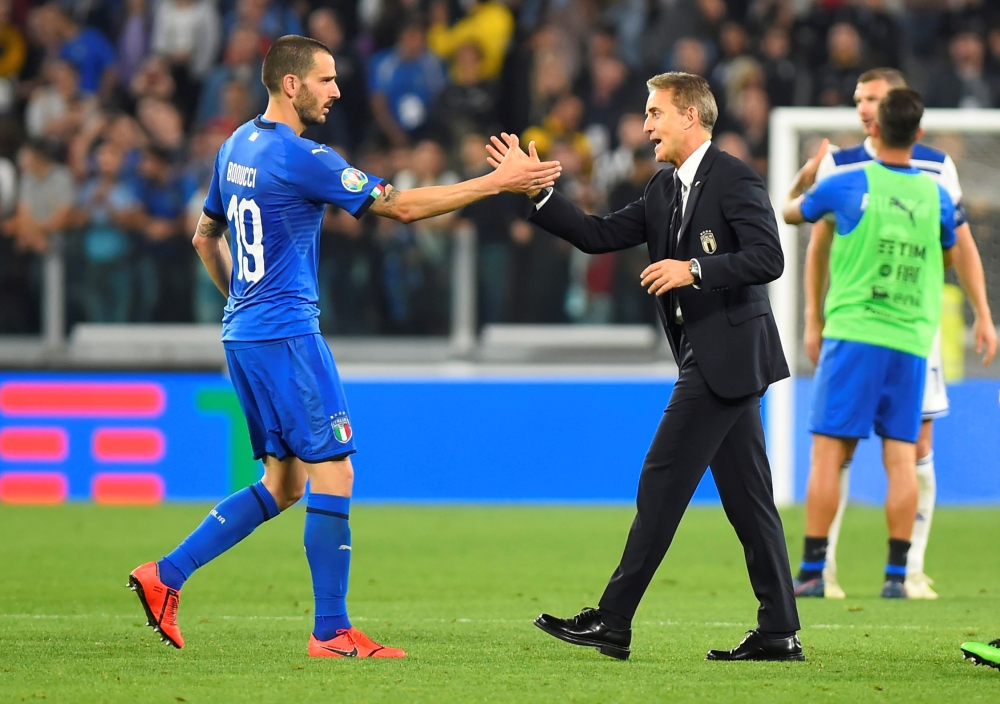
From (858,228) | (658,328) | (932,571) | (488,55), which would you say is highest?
(488,55)

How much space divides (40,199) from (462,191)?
25.5ft

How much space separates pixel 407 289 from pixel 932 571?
187 inches

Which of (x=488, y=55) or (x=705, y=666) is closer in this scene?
(x=705, y=666)

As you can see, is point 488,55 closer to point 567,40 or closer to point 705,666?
point 567,40

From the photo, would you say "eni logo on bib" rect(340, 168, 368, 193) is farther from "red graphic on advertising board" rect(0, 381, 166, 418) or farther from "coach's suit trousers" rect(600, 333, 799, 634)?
"red graphic on advertising board" rect(0, 381, 166, 418)

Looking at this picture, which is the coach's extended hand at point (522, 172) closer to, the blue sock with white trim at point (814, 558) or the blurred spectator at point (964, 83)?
the blue sock with white trim at point (814, 558)

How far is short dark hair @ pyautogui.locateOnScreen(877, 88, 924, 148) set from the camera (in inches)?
267

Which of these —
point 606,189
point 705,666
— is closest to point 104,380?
point 606,189

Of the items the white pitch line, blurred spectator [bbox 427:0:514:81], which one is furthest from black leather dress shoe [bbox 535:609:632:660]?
blurred spectator [bbox 427:0:514:81]

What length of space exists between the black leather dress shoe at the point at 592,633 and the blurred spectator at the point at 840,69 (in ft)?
30.9

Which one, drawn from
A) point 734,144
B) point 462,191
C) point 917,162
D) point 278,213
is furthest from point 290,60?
point 734,144

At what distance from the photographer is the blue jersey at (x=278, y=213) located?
515 centimetres

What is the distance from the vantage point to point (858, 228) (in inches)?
275

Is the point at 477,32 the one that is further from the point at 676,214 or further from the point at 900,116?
the point at 676,214
